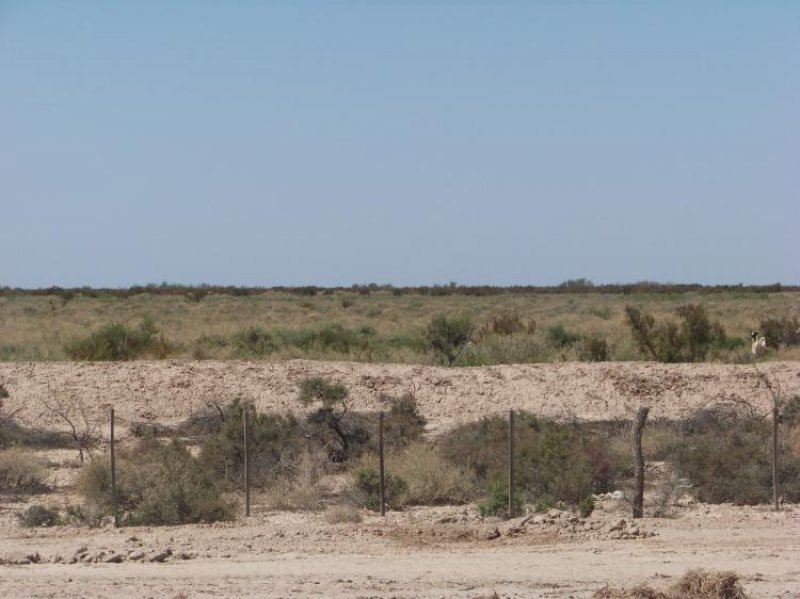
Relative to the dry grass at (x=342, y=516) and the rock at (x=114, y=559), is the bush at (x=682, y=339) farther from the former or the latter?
the rock at (x=114, y=559)

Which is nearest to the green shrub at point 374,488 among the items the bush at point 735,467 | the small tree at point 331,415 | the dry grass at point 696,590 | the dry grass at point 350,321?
the small tree at point 331,415

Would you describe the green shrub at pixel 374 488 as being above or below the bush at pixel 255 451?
below

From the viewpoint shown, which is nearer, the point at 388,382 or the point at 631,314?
the point at 388,382

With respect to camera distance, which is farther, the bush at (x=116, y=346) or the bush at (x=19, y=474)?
the bush at (x=116, y=346)

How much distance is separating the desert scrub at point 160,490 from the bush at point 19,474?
1.68m

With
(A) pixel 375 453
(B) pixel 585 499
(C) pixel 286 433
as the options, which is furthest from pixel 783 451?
(C) pixel 286 433

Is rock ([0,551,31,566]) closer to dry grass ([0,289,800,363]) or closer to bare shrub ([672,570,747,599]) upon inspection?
bare shrub ([672,570,747,599])

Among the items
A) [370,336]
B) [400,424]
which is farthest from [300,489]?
[370,336]

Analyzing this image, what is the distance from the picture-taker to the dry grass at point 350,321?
1515 inches

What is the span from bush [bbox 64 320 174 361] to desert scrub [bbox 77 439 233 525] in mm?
16660

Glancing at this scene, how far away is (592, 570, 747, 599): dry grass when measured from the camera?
40.1ft

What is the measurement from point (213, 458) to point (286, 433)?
2.18m

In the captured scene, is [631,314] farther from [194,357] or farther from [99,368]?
[99,368]

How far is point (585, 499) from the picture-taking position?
1920cm
